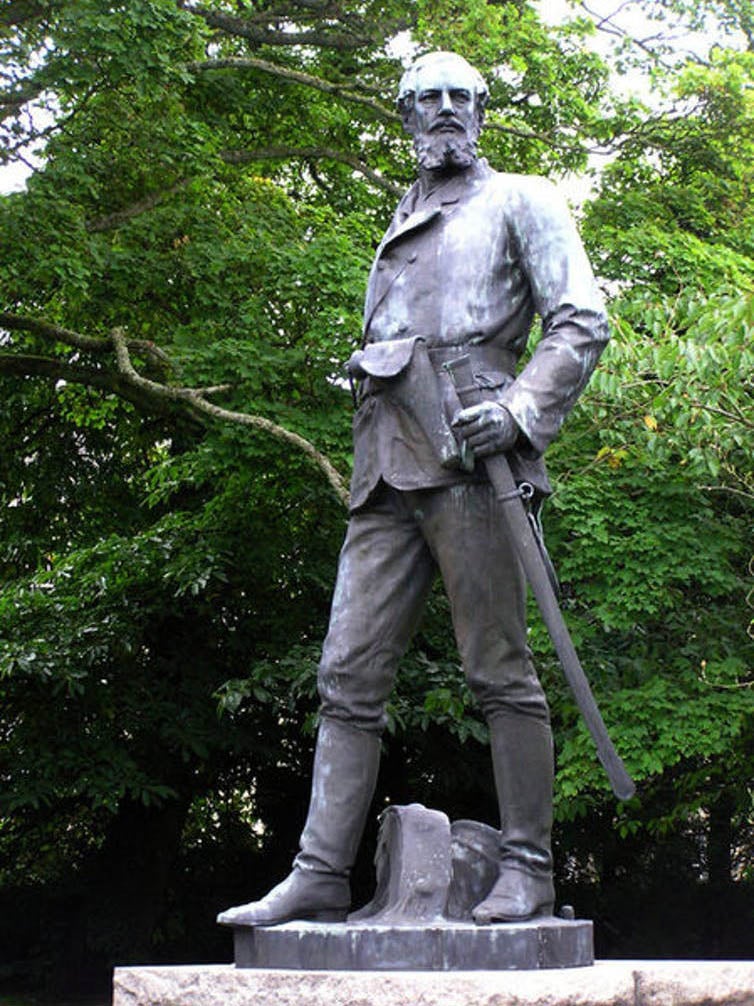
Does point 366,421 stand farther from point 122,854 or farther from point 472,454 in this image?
point 122,854

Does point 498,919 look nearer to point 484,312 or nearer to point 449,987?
point 449,987

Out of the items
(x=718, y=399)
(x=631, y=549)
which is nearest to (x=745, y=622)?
(x=631, y=549)

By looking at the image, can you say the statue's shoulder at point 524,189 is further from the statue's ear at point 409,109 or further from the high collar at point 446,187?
the statue's ear at point 409,109

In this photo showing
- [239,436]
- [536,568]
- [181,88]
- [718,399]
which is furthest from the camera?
[181,88]

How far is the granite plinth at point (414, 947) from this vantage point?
411cm

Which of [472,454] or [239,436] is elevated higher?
[239,436]

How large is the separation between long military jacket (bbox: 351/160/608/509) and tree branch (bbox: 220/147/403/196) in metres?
10.9

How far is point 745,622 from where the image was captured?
1230 cm

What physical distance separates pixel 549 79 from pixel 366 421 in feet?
34.7

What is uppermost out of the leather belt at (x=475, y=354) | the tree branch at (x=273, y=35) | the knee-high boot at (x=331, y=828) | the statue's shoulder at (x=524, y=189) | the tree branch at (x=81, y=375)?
the tree branch at (x=273, y=35)

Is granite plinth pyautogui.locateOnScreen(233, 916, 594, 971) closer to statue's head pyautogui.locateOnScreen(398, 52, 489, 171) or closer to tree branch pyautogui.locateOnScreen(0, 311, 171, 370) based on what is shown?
statue's head pyautogui.locateOnScreen(398, 52, 489, 171)

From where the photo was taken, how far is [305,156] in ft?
53.2

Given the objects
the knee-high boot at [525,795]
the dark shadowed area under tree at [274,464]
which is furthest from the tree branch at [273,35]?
the knee-high boot at [525,795]

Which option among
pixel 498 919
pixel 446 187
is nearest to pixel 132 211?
pixel 446 187
